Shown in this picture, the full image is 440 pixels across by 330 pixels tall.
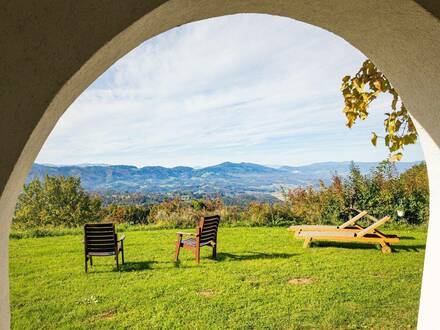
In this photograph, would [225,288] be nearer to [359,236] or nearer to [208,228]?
[208,228]

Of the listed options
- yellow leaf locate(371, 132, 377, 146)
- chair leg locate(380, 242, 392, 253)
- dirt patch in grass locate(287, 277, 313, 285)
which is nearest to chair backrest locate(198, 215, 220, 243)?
dirt patch in grass locate(287, 277, 313, 285)

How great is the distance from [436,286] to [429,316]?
16 centimetres

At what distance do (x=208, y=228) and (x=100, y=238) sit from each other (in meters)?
2.01

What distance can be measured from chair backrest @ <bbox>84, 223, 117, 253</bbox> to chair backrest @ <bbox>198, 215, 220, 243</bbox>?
1.59 meters

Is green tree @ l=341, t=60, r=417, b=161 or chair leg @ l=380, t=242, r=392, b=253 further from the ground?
green tree @ l=341, t=60, r=417, b=161

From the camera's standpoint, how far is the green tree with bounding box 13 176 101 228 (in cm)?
1480

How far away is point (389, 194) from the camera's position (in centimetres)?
1066

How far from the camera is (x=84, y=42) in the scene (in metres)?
0.99

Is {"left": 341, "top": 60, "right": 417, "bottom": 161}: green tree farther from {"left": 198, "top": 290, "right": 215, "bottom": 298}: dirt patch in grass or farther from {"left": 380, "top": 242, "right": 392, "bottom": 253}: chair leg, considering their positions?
{"left": 380, "top": 242, "right": 392, "bottom": 253}: chair leg

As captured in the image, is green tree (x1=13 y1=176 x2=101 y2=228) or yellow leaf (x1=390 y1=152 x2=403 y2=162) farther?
green tree (x1=13 y1=176 x2=101 y2=228)

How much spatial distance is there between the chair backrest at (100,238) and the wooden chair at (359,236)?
3897mm

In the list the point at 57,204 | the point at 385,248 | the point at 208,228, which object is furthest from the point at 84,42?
the point at 57,204

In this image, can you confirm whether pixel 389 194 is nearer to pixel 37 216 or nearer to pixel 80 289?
pixel 80 289

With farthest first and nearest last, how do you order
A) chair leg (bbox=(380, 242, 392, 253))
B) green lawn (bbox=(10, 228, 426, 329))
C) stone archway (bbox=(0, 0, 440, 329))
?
1. chair leg (bbox=(380, 242, 392, 253))
2. green lawn (bbox=(10, 228, 426, 329))
3. stone archway (bbox=(0, 0, 440, 329))
